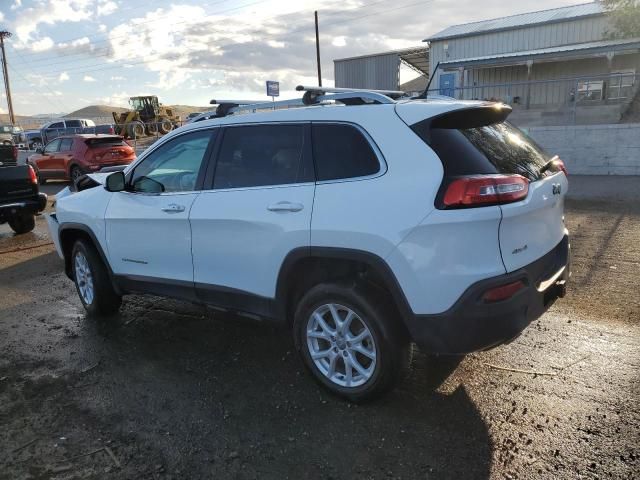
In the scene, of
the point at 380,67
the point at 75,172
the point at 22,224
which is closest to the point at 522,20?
the point at 380,67

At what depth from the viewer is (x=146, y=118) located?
120 feet

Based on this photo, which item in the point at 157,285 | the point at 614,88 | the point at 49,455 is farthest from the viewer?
the point at 614,88

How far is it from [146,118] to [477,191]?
3723cm

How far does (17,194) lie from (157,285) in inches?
255

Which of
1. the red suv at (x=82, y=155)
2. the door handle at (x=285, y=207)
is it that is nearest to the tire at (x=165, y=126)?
the red suv at (x=82, y=155)

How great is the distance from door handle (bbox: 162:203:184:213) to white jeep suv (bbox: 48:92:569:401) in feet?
0.04

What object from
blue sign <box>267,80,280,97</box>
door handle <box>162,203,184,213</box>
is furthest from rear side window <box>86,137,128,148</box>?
door handle <box>162,203,184,213</box>

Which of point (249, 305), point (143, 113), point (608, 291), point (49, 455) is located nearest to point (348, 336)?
point (249, 305)

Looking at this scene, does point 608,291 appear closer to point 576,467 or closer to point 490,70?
point 576,467

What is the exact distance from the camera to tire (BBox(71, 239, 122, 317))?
15.6 feet

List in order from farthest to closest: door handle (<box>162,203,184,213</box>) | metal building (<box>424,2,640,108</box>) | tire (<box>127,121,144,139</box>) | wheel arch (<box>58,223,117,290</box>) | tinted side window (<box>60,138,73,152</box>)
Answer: tire (<box>127,121,144,139</box>) < metal building (<box>424,2,640,108</box>) < tinted side window (<box>60,138,73,152</box>) < wheel arch (<box>58,223,117,290</box>) < door handle (<box>162,203,184,213</box>)

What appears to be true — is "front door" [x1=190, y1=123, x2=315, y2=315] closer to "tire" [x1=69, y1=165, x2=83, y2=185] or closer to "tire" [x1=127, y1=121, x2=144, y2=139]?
"tire" [x1=69, y1=165, x2=83, y2=185]

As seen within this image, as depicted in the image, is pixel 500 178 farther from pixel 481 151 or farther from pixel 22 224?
pixel 22 224

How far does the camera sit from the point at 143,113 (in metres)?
36.8
